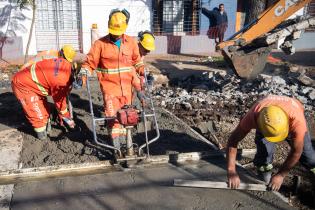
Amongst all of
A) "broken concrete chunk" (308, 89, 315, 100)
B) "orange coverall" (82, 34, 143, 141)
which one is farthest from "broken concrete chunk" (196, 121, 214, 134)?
"broken concrete chunk" (308, 89, 315, 100)

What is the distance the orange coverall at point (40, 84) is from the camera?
217 inches

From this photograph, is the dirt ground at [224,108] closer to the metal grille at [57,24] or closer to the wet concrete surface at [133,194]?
the wet concrete surface at [133,194]

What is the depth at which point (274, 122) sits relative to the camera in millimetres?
3432

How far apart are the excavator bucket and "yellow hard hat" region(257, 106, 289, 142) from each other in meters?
4.45

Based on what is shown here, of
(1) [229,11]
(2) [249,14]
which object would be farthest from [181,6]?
(2) [249,14]

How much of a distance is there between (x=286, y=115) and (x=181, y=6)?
12.1 meters

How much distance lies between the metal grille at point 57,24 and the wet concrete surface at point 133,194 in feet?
32.8

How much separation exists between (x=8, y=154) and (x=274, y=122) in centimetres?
383

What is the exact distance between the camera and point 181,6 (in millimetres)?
14867

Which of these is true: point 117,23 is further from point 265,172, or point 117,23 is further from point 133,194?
point 265,172

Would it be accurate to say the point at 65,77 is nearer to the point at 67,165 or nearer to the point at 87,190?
the point at 67,165

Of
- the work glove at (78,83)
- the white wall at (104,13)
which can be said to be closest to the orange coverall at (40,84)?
the work glove at (78,83)

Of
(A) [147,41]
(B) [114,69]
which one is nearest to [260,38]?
(A) [147,41]

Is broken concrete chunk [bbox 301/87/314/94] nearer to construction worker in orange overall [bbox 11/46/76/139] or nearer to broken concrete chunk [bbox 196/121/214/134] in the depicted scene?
broken concrete chunk [bbox 196/121/214/134]
